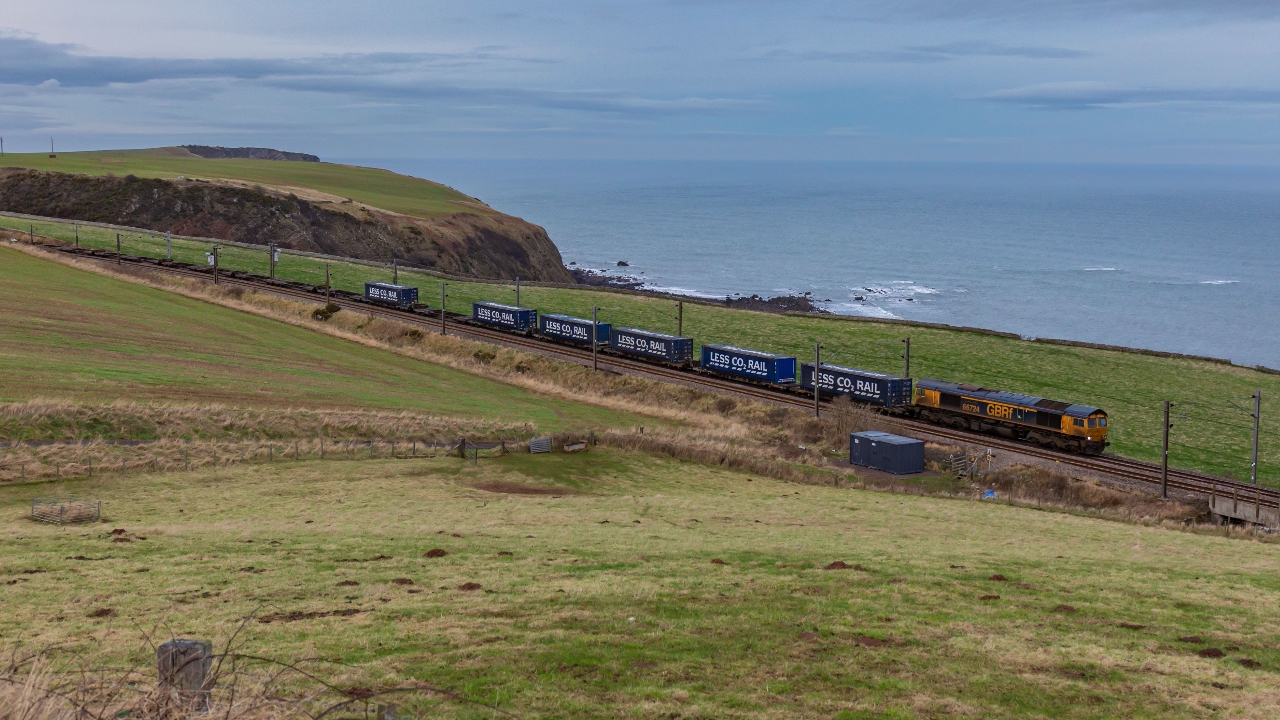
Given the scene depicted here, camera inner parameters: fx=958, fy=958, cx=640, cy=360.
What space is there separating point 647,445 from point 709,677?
33.5 meters

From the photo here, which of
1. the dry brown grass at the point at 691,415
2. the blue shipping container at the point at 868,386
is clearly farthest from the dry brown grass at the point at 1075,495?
the blue shipping container at the point at 868,386

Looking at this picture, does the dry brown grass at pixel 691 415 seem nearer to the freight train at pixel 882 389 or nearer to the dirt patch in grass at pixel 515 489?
the freight train at pixel 882 389

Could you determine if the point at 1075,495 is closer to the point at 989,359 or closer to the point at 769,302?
the point at 989,359

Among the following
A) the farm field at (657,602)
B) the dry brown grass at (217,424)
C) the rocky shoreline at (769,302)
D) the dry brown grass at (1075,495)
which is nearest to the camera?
the farm field at (657,602)

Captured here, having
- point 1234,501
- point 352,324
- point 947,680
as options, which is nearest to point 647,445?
point 1234,501

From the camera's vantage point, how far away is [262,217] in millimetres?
158625

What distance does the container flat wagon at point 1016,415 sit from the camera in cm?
5922

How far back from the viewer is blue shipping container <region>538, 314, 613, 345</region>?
85.8 m

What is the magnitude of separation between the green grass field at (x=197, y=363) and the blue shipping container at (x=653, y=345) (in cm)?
1421

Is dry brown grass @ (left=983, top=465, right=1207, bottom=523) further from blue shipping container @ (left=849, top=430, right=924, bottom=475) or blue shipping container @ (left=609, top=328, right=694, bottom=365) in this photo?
blue shipping container @ (left=609, top=328, right=694, bottom=365)

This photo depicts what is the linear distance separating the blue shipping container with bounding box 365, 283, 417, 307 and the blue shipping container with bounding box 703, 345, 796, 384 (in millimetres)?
35248

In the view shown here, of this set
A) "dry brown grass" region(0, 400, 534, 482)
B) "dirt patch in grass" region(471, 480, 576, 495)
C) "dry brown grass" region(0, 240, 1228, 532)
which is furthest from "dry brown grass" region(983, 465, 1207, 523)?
"dry brown grass" region(0, 400, 534, 482)

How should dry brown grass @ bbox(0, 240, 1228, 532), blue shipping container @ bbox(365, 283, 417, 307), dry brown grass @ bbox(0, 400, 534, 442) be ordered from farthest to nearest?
blue shipping container @ bbox(365, 283, 417, 307) → dry brown grass @ bbox(0, 240, 1228, 532) → dry brown grass @ bbox(0, 400, 534, 442)

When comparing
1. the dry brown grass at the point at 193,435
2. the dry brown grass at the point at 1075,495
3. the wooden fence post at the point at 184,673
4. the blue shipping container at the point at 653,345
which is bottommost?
the dry brown grass at the point at 1075,495
